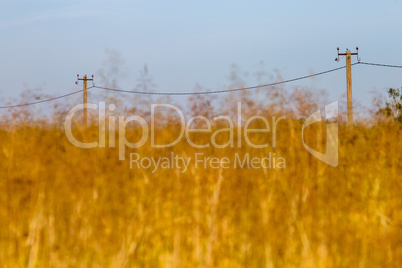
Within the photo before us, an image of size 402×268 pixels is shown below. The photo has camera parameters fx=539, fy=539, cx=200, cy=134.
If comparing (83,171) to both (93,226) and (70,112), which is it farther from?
(70,112)

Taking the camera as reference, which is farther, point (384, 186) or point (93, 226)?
point (384, 186)

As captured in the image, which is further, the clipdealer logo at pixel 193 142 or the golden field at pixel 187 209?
the clipdealer logo at pixel 193 142

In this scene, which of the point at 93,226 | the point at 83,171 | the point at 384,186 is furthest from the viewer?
the point at 384,186

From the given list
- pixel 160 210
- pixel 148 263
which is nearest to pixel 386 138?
pixel 160 210

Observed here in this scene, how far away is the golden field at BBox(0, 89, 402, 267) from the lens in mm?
3684

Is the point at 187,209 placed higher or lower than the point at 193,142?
lower

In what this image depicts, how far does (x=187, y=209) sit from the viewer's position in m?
4.10

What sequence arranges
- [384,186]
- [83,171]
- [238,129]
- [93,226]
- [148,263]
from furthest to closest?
1. [238,129]
2. [384,186]
3. [83,171]
4. [93,226]
5. [148,263]

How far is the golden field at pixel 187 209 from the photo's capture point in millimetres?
3684

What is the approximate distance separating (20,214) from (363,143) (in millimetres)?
3322

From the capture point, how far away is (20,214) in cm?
405

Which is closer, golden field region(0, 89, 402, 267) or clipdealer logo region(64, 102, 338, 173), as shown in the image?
golden field region(0, 89, 402, 267)

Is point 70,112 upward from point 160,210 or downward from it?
upward

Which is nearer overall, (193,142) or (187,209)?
(187,209)
